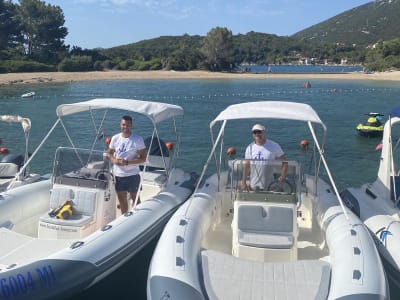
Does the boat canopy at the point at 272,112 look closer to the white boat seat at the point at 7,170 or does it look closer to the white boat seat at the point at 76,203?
the white boat seat at the point at 76,203

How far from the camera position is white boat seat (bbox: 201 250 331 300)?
4.58 meters

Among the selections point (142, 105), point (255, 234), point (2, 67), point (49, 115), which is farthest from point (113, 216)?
point (2, 67)

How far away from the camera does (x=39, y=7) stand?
7731 centimetres

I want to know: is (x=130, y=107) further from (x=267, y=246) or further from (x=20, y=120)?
(x=20, y=120)

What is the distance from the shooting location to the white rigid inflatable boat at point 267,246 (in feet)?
15.1

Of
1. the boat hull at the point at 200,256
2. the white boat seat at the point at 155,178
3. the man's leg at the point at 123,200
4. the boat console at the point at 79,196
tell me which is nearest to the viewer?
the boat hull at the point at 200,256

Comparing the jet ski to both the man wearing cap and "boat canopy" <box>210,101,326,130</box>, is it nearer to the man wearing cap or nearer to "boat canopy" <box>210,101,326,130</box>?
"boat canopy" <box>210,101,326,130</box>

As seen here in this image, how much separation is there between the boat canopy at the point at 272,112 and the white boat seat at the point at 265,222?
1.44 metres

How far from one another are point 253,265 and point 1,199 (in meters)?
4.10

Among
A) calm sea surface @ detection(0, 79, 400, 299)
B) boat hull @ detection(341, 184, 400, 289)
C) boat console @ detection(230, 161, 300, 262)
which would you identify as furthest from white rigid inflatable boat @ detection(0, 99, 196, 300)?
boat hull @ detection(341, 184, 400, 289)

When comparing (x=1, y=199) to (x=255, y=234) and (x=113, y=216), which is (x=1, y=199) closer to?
(x=113, y=216)

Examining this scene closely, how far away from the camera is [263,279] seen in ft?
15.7

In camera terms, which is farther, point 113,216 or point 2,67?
point 2,67

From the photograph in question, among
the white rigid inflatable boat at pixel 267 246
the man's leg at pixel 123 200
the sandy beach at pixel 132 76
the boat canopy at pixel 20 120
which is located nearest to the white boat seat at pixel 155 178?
the white rigid inflatable boat at pixel 267 246
